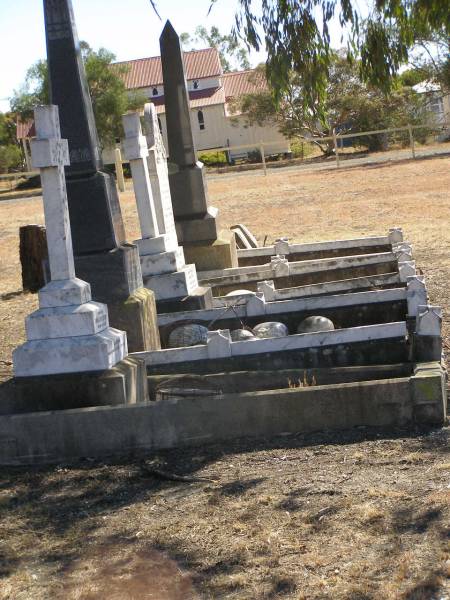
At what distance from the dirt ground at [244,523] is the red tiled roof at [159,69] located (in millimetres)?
59429

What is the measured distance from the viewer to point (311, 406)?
7176 millimetres

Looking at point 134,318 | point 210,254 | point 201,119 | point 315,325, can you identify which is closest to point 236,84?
point 201,119

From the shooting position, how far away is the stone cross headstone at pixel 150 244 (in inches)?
413

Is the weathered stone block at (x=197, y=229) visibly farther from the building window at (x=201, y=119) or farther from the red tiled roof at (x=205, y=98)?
the building window at (x=201, y=119)

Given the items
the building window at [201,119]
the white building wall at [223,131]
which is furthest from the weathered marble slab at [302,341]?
the building window at [201,119]

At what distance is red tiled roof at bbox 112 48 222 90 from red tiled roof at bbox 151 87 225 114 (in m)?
1.02

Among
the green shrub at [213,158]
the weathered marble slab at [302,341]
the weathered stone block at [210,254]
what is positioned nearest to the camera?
the weathered marble slab at [302,341]

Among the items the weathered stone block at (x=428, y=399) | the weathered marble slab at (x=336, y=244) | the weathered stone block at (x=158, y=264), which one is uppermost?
the weathered stone block at (x=158, y=264)

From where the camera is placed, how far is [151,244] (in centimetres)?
1073

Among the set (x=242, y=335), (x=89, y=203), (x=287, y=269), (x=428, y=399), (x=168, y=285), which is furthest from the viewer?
(x=287, y=269)

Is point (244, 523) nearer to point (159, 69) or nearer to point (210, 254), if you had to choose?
point (210, 254)

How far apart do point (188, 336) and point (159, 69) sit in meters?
59.3

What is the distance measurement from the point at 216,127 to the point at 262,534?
2311 inches

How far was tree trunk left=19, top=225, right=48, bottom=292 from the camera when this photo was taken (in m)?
16.1
